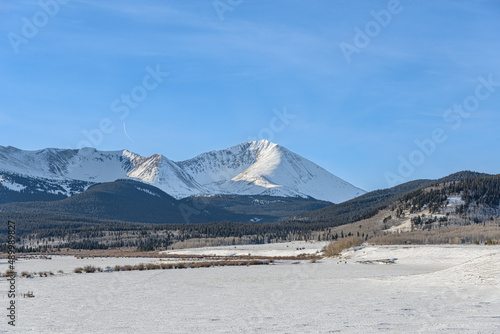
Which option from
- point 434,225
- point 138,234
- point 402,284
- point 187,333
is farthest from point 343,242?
point 138,234

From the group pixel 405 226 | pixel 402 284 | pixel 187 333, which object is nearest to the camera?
pixel 187 333

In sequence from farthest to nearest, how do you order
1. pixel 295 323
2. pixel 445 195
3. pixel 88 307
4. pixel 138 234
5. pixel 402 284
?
1. pixel 138 234
2. pixel 445 195
3. pixel 402 284
4. pixel 88 307
5. pixel 295 323

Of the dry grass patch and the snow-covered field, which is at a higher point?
the dry grass patch

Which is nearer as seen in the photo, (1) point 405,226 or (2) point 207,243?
(1) point 405,226

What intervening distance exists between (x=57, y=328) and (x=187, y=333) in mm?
5396

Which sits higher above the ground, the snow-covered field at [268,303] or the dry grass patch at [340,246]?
the dry grass patch at [340,246]

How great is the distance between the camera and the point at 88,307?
29484 mm

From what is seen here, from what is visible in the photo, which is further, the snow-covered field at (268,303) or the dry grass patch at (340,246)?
the dry grass patch at (340,246)

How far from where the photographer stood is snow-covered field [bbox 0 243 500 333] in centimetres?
2294

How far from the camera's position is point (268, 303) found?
2984cm

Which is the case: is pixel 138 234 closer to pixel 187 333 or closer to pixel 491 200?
pixel 491 200

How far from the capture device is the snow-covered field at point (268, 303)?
2294 centimetres

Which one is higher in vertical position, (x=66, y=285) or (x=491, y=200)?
(x=491, y=200)

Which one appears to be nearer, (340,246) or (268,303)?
(268,303)
